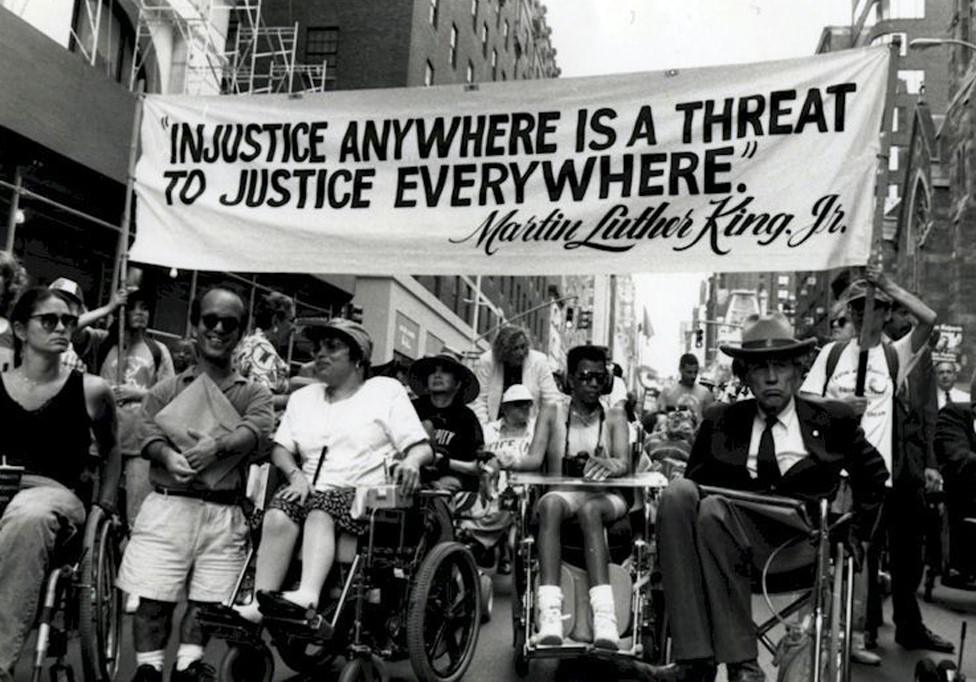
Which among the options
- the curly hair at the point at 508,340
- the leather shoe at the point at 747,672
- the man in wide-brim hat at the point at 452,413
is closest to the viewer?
the leather shoe at the point at 747,672

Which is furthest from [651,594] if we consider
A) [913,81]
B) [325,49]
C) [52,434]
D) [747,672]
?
[913,81]

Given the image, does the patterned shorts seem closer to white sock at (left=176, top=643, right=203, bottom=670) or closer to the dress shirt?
white sock at (left=176, top=643, right=203, bottom=670)

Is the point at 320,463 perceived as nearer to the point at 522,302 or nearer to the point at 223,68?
the point at 223,68

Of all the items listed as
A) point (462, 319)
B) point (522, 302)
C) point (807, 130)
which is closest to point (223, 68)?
point (807, 130)

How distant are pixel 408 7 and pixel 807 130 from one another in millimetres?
26140

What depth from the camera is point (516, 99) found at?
19.7 ft

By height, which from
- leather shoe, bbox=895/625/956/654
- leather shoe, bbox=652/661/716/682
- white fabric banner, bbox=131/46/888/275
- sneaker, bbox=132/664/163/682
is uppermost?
white fabric banner, bbox=131/46/888/275

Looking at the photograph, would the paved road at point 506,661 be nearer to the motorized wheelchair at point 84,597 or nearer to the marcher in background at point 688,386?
the motorized wheelchair at point 84,597

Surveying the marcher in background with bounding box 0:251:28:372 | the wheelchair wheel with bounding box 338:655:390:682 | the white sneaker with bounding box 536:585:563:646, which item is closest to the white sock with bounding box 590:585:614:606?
the white sneaker with bounding box 536:585:563:646

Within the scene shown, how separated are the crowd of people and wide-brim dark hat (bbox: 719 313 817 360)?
0.01 m

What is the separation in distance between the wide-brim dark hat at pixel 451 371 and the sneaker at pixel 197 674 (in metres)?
3.25

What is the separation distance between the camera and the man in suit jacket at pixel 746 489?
4109mm

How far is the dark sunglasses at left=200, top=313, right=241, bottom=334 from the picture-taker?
4862 millimetres

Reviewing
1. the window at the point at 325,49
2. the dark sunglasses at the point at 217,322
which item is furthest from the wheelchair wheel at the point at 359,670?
the window at the point at 325,49
